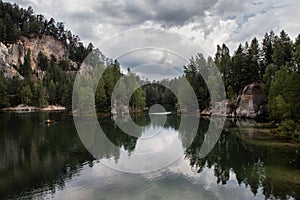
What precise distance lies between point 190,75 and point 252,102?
2601cm

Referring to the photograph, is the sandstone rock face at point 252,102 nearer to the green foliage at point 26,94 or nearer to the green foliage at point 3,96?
the green foliage at point 26,94

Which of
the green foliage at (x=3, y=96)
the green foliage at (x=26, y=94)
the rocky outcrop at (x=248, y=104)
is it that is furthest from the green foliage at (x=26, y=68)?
the rocky outcrop at (x=248, y=104)

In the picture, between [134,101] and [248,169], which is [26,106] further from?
[248,169]

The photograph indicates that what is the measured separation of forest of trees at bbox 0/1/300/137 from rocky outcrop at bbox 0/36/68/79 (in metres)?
2.78

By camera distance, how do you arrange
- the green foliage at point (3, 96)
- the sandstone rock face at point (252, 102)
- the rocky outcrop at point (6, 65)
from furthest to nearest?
the rocky outcrop at point (6, 65)
the green foliage at point (3, 96)
the sandstone rock face at point (252, 102)

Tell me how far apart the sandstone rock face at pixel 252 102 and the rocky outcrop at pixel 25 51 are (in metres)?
89.2

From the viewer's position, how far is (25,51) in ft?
433

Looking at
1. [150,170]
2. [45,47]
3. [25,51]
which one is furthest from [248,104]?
[45,47]

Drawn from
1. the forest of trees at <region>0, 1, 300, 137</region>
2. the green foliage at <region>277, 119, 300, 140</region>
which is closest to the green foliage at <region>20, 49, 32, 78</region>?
the forest of trees at <region>0, 1, 300, 137</region>

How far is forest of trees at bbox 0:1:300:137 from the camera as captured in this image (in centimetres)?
3965

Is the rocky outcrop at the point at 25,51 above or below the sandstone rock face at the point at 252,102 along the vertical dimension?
above

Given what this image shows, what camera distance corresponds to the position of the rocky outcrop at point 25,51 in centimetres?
11466

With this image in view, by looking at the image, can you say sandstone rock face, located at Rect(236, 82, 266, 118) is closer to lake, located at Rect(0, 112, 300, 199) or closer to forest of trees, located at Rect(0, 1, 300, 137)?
forest of trees, located at Rect(0, 1, 300, 137)

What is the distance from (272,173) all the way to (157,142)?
682 inches
